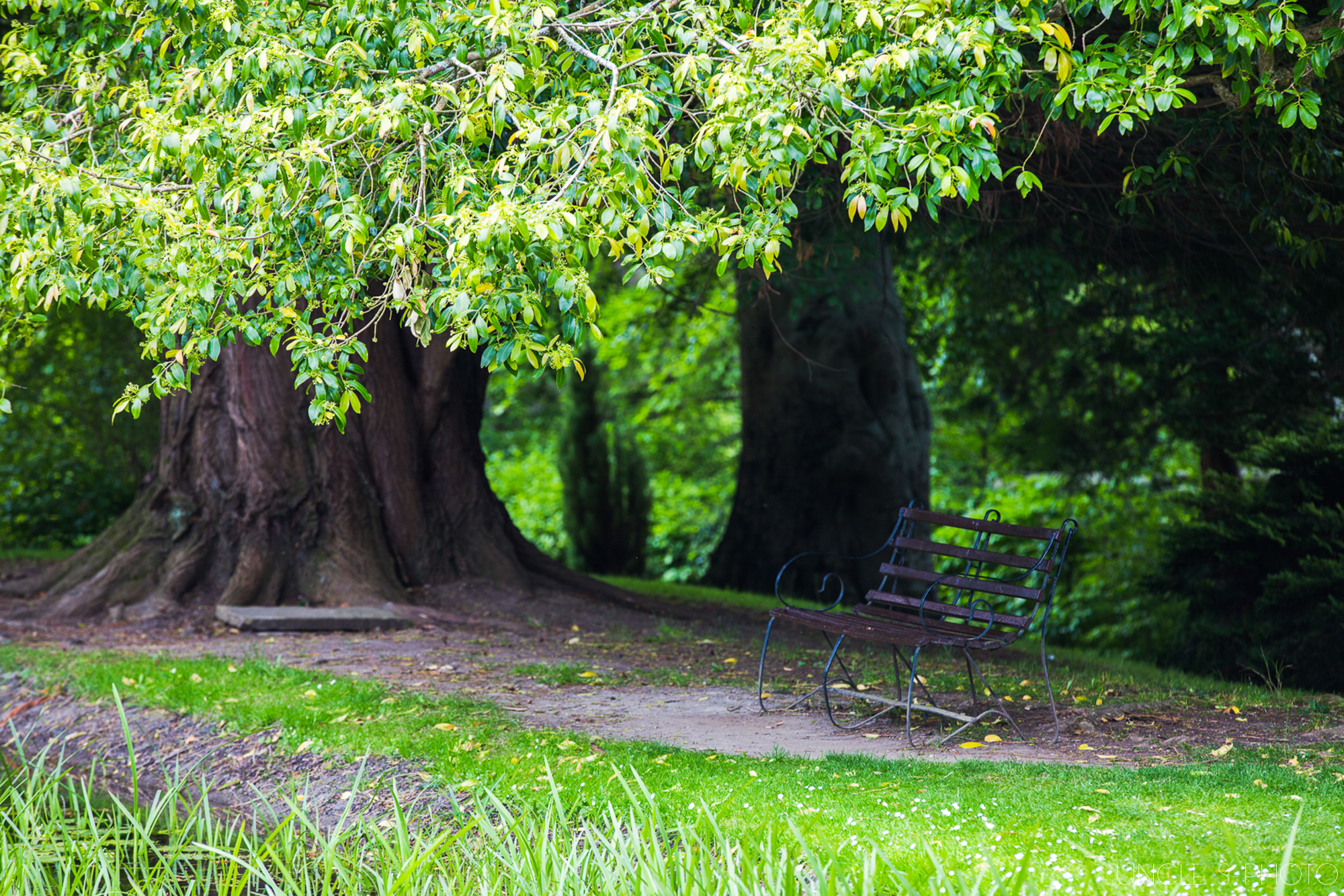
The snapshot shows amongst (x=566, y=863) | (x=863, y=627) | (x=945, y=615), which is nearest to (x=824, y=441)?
(x=945, y=615)

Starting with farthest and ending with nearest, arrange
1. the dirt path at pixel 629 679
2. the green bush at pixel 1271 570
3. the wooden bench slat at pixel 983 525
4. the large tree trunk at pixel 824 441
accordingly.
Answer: the large tree trunk at pixel 824 441 < the green bush at pixel 1271 570 < the wooden bench slat at pixel 983 525 < the dirt path at pixel 629 679

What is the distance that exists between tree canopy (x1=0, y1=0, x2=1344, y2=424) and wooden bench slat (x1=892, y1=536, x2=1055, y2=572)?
1.86 metres

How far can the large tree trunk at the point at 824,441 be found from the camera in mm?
11938

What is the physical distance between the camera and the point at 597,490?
14414mm

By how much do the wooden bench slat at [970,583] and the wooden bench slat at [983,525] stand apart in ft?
0.77

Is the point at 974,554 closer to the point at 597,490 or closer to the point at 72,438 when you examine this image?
the point at 597,490

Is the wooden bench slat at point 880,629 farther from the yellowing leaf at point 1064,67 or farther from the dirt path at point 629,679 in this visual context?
the yellowing leaf at point 1064,67

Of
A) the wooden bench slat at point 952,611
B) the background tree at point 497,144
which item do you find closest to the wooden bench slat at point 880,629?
the wooden bench slat at point 952,611

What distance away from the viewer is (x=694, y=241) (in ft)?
11.9

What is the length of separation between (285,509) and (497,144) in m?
4.27

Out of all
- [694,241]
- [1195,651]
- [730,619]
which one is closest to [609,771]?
[694,241]

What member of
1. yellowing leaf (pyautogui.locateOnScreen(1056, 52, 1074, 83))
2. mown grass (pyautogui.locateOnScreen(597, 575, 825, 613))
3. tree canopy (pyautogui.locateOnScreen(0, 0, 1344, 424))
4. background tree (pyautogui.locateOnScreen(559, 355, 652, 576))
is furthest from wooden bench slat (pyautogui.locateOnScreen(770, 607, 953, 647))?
background tree (pyautogui.locateOnScreen(559, 355, 652, 576))

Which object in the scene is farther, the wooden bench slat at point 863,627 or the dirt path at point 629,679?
the dirt path at point 629,679

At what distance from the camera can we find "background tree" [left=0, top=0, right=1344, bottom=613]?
357 cm
